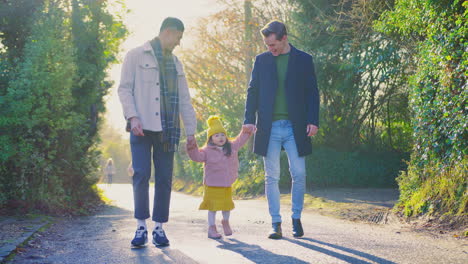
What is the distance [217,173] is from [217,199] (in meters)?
0.28

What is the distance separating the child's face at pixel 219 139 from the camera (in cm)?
579

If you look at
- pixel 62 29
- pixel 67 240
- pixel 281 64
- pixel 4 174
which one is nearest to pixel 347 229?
pixel 281 64

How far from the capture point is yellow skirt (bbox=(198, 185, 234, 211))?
564cm

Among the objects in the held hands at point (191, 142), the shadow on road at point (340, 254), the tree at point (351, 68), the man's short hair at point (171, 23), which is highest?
the tree at point (351, 68)

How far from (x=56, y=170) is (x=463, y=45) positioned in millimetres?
6675

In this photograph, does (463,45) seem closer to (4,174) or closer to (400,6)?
(400,6)

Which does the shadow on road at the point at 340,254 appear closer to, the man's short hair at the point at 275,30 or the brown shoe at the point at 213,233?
the brown shoe at the point at 213,233

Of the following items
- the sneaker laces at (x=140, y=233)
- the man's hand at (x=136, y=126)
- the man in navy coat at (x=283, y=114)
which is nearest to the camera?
the man's hand at (x=136, y=126)

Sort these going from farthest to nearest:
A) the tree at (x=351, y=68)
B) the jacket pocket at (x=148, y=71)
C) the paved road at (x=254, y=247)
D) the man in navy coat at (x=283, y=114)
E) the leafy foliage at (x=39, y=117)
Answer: the tree at (x=351, y=68) < the leafy foliage at (x=39, y=117) < the man in navy coat at (x=283, y=114) < the jacket pocket at (x=148, y=71) < the paved road at (x=254, y=247)

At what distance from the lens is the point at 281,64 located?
5738 mm

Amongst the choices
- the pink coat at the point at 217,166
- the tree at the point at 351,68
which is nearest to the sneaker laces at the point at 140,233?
the pink coat at the point at 217,166

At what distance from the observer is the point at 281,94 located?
5.68 m

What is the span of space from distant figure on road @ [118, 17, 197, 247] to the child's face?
50cm

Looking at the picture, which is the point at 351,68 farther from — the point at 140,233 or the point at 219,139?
the point at 140,233
